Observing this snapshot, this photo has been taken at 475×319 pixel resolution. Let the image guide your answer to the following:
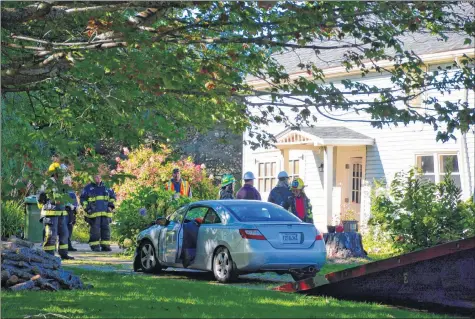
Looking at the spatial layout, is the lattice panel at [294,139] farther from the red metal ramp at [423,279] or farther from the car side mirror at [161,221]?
the red metal ramp at [423,279]

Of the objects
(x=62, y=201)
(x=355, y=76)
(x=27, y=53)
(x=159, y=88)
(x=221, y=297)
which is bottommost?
(x=221, y=297)

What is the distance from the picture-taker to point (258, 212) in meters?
15.0

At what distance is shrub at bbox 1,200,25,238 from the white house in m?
9.05

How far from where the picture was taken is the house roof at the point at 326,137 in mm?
28203

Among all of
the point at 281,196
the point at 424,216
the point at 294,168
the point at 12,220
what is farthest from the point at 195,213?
the point at 294,168

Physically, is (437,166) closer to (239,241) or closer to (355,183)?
(355,183)

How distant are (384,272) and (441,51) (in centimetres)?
1529

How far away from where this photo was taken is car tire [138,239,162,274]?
1644cm

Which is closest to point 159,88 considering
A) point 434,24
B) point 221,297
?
point 221,297

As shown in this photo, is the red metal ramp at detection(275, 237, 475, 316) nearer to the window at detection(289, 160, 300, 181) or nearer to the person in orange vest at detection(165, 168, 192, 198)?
the person in orange vest at detection(165, 168, 192, 198)

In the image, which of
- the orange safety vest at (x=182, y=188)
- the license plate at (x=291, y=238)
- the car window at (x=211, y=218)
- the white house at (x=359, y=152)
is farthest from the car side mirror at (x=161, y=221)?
the white house at (x=359, y=152)

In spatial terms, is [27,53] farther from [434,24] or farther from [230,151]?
[230,151]

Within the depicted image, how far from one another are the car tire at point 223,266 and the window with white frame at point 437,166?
11.5 metres

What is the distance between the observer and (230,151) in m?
46.6
